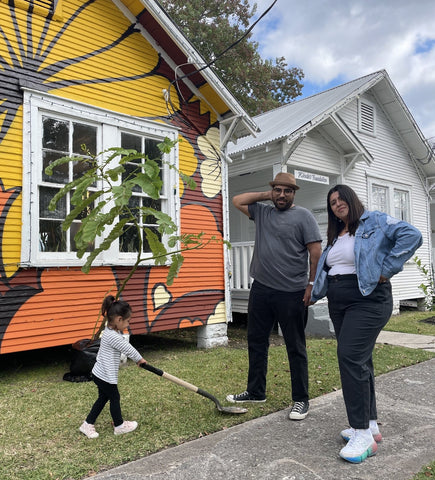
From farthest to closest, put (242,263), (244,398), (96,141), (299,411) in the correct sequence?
(242,263)
(96,141)
(244,398)
(299,411)

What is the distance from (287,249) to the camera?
3867 millimetres

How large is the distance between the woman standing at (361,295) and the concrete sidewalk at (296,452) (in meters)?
0.16

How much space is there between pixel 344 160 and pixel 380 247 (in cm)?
776

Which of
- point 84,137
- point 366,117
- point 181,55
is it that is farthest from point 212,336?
point 366,117

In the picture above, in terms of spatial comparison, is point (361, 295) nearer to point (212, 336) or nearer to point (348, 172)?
point (212, 336)

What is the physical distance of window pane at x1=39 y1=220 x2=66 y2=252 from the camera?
5.49 meters

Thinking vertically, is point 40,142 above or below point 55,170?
above

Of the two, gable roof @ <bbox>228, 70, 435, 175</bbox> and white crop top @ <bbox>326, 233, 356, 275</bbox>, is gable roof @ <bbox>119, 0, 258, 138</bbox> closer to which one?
gable roof @ <bbox>228, 70, 435, 175</bbox>

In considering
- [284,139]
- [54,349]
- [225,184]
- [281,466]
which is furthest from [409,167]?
[281,466]

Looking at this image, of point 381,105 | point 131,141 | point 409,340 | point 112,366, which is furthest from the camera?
point 381,105

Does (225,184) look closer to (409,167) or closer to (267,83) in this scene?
(409,167)

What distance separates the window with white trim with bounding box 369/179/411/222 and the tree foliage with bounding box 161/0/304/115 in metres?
11.6

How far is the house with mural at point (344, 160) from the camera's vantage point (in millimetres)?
8969

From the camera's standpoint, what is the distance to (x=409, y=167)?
507 inches
